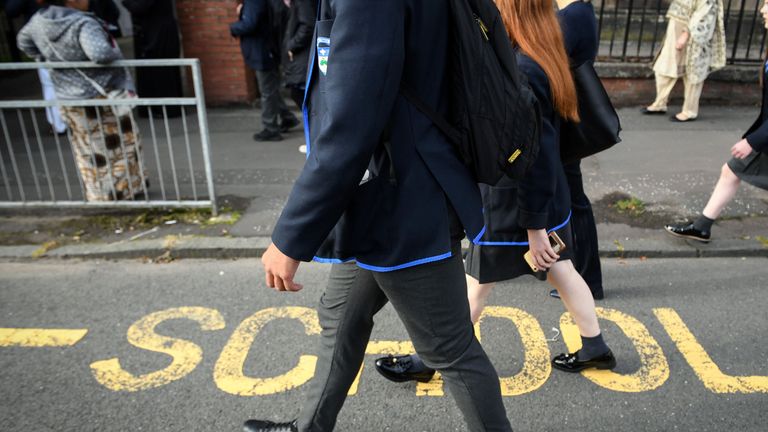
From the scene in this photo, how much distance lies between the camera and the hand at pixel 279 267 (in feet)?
5.81

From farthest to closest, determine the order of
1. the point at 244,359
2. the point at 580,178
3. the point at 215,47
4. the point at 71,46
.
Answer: the point at 215,47 < the point at 71,46 < the point at 580,178 < the point at 244,359

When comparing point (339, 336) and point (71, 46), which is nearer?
point (339, 336)

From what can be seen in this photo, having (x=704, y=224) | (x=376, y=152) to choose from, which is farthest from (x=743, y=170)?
(x=376, y=152)

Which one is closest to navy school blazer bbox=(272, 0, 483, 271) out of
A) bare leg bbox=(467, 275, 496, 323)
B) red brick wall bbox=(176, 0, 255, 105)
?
bare leg bbox=(467, 275, 496, 323)

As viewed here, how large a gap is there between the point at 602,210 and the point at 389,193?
12.2 feet

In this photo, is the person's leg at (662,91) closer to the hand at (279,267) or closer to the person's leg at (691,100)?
the person's leg at (691,100)

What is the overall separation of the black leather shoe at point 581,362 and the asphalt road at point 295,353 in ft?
0.15

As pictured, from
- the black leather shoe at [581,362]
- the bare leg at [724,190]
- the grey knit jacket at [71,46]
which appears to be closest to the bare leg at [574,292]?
the black leather shoe at [581,362]

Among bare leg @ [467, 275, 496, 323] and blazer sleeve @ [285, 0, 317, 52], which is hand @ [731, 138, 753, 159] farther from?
blazer sleeve @ [285, 0, 317, 52]

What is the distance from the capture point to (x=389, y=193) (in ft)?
5.75

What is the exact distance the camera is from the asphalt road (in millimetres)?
2773

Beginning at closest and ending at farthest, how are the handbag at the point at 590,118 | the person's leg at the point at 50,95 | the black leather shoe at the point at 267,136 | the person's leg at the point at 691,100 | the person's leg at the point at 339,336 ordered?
the person's leg at the point at 339,336
the handbag at the point at 590,118
the person's leg at the point at 50,95
the black leather shoe at the point at 267,136
the person's leg at the point at 691,100

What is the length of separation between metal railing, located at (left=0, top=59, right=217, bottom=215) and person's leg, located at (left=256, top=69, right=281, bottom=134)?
0.84m

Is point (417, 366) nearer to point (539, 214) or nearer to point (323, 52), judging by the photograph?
point (539, 214)
